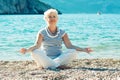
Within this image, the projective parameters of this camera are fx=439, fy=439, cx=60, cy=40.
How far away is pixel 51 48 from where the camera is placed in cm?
1099

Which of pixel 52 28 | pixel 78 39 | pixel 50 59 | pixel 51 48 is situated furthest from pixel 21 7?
pixel 50 59

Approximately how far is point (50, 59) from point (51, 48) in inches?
13.2

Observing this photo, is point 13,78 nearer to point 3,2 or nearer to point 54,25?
point 54,25

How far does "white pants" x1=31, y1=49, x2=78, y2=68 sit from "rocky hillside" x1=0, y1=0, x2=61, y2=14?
433 ft

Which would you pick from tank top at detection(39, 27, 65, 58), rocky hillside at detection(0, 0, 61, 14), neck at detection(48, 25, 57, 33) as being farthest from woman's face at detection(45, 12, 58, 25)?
rocky hillside at detection(0, 0, 61, 14)

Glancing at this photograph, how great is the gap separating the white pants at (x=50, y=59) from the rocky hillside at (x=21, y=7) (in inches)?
5201

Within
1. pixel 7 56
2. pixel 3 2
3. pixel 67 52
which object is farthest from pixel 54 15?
pixel 3 2

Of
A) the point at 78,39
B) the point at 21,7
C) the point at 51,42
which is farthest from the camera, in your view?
the point at 21,7

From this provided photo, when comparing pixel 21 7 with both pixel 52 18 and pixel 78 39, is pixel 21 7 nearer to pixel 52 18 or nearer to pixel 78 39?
pixel 78 39

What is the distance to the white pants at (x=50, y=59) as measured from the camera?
1070 cm

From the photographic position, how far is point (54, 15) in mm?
10641

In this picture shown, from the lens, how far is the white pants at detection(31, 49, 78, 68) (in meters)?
10.7

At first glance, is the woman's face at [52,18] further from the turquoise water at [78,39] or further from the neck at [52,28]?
the turquoise water at [78,39]

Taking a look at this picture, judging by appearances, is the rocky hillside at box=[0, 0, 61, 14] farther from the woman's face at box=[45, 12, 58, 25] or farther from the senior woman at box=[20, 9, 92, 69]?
the woman's face at box=[45, 12, 58, 25]
